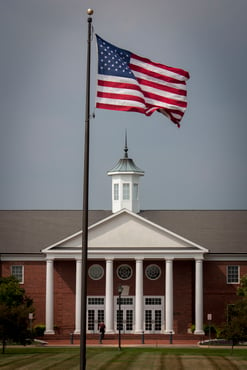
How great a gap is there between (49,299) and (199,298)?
11253mm

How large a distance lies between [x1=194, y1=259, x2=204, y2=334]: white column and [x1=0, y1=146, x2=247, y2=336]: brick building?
0.19ft

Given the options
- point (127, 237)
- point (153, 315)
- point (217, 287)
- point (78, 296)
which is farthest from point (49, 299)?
point (217, 287)

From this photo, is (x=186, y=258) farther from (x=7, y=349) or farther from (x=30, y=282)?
(x=7, y=349)

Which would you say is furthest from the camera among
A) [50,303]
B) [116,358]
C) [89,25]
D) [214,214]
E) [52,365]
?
[214,214]

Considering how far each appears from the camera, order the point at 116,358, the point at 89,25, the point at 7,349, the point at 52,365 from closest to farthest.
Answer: the point at 89,25 → the point at 52,365 → the point at 116,358 → the point at 7,349

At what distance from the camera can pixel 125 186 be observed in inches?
3679

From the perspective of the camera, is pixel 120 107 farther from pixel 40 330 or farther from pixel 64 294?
pixel 64 294

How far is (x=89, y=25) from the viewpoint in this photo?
3238 centimetres

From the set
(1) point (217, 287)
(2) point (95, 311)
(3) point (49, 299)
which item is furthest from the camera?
(1) point (217, 287)

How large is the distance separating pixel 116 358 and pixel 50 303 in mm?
31398

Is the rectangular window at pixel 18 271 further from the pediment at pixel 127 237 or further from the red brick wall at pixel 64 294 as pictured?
the pediment at pixel 127 237

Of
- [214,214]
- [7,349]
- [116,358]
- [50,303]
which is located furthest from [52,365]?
[214,214]

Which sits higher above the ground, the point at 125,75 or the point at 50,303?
the point at 125,75

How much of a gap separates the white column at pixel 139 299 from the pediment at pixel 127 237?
145 cm
